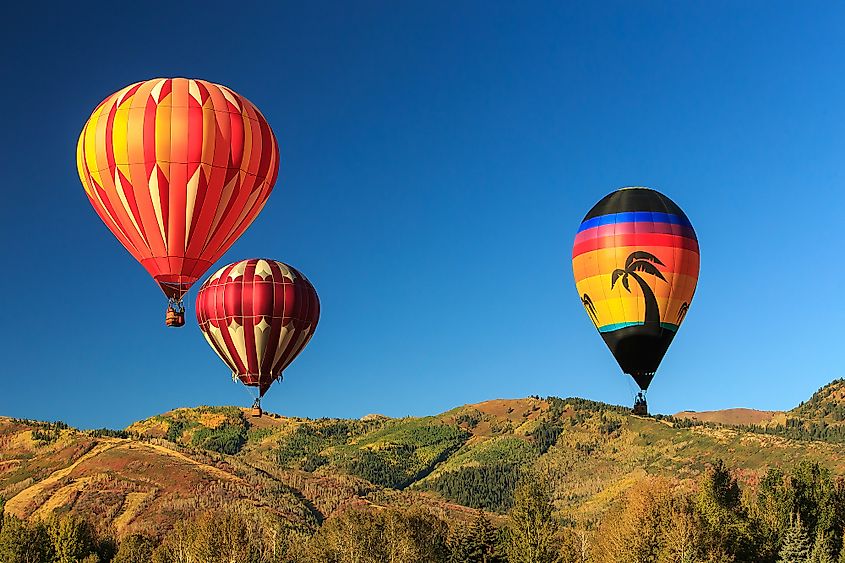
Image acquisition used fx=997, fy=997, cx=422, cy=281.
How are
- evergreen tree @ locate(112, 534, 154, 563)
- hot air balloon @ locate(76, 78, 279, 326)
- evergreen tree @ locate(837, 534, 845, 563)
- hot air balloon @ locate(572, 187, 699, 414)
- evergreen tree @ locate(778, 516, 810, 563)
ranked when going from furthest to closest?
evergreen tree @ locate(112, 534, 154, 563) → evergreen tree @ locate(837, 534, 845, 563) → evergreen tree @ locate(778, 516, 810, 563) → hot air balloon @ locate(572, 187, 699, 414) → hot air balloon @ locate(76, 78, 279, 326)

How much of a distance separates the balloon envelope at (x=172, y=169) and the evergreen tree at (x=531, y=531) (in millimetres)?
47935

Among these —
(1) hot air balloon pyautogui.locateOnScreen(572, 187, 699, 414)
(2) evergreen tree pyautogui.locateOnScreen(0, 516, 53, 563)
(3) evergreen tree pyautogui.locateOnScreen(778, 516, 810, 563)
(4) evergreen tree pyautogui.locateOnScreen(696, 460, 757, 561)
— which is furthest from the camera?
(2) evergreen tree pyautogui.locateOnScreen(0, 516, 53, 563)

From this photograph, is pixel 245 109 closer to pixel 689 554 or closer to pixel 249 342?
pixel 249 342

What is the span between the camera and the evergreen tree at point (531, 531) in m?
91.8

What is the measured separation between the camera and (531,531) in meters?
93.2

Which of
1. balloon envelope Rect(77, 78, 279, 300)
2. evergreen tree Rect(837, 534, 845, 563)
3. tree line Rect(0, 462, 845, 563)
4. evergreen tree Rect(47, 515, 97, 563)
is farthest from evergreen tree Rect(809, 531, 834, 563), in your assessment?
evergreen tree Rect(47, 515, 97, 563)

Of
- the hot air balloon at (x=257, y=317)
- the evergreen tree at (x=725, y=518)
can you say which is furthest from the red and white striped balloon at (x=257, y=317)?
the evergreen tree at (x=725, y=518)

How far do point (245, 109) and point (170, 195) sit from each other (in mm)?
7051

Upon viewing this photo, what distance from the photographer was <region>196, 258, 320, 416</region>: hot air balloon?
70500 mm

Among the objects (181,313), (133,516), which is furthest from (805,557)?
(133,516)

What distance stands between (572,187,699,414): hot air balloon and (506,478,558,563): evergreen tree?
116 feet

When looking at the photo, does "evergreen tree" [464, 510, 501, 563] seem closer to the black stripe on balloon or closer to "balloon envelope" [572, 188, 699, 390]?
"balloon envelope" [572, 188, 699, 390]

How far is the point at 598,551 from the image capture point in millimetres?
89688

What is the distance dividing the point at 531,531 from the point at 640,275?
130ft
